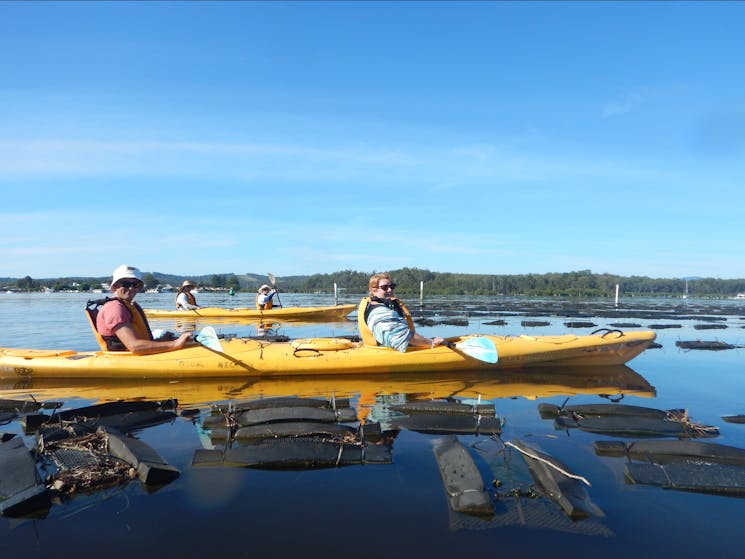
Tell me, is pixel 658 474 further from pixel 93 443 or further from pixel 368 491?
pixel 93 443

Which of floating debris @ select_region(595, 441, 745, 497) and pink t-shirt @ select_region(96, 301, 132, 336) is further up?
pink t-shirt @ select_region(96, 301, 132, 336)

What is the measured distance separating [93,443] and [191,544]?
1.91 meters

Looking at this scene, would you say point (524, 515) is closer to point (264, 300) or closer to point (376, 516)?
point (376, 516)

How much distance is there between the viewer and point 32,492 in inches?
135

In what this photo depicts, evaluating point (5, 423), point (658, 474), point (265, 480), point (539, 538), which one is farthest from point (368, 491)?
point (5, 423)

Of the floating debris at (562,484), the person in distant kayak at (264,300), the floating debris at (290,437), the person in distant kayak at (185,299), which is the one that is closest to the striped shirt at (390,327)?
the floating debris at (290,437)

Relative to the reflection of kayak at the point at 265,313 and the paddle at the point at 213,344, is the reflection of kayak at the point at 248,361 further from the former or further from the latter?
the reflection of kayak at the point at 265,313

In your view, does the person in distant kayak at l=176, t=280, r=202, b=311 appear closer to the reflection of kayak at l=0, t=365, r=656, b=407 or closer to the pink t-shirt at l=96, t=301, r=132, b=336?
the reflection of kayak at l=0, t=365, r=656, b=407

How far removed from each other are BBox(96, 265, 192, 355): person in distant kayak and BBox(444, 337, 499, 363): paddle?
4.07m

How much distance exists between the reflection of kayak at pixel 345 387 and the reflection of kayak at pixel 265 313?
39.7ft

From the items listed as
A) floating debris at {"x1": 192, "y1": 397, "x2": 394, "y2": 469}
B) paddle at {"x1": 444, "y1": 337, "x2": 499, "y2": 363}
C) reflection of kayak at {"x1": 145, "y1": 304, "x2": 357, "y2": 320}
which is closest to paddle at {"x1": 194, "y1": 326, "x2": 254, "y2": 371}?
floating debris at {"x1": 192, "y1": 397, "x2": 394, "y2": 469}

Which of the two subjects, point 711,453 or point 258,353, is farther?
point 258,353

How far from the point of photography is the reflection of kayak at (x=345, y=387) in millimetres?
6969

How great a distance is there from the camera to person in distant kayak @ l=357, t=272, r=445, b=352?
773cm
